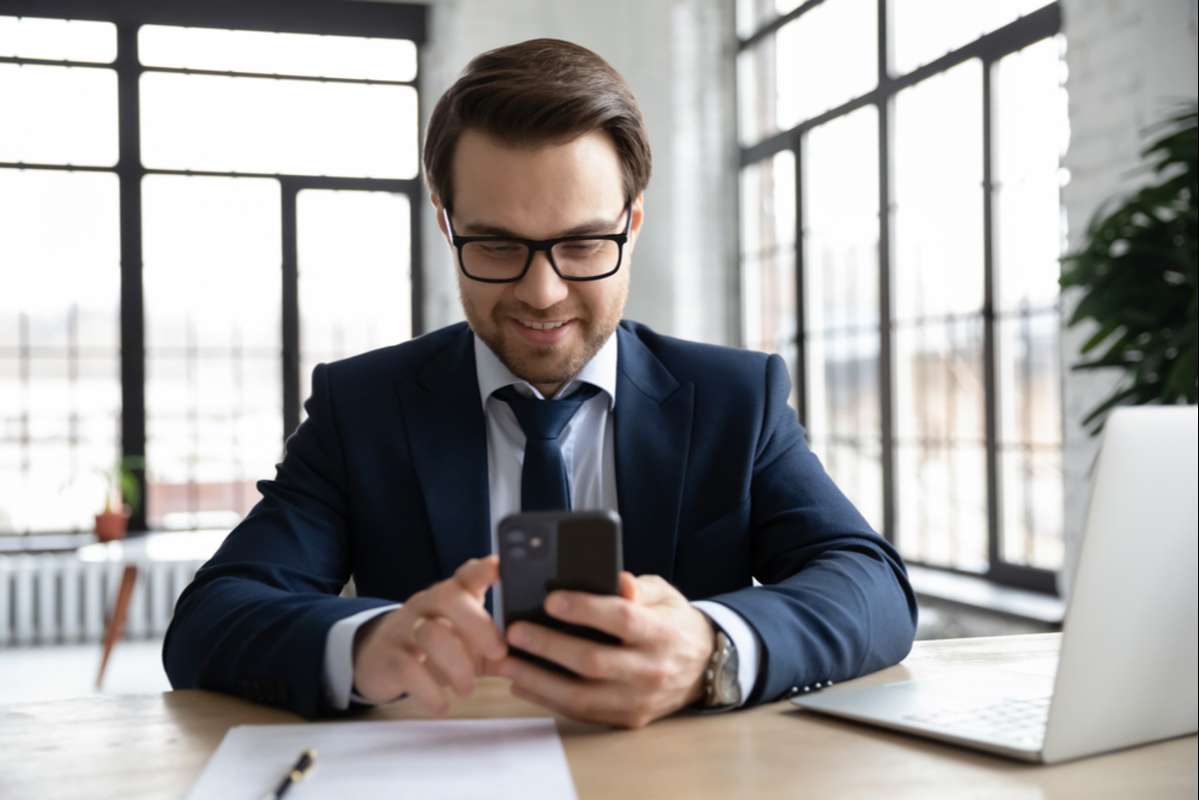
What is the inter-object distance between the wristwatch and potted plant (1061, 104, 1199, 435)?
1.42 m

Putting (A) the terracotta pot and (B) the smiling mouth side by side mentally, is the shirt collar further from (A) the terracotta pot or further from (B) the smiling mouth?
(A) the terracotta pot

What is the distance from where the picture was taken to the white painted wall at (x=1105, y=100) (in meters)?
3.07

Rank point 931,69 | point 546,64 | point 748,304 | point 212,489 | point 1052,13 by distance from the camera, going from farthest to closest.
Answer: point 212,489 → point 748,304 → point 931,69 → point 1052,13 → point 546,64

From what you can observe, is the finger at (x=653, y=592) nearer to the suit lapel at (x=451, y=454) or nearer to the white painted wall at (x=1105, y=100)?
the suit lapel at (x=451, y=454)

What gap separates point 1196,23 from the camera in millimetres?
2990

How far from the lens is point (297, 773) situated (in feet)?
2.94

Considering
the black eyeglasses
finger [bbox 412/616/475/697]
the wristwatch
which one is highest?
the black eyeglasses

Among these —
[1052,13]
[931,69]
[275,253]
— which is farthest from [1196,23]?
[275,253]

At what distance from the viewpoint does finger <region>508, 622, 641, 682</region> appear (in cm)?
101

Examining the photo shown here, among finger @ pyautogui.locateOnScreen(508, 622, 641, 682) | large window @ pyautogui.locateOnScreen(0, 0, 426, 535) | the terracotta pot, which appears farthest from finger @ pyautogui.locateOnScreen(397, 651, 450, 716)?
the terracotta pot

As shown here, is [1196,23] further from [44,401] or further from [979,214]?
[44,401]

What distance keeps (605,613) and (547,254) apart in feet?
2.07

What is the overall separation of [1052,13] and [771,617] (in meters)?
3.42

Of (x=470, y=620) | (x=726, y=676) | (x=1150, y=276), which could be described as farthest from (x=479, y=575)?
(x=1150, y=276)
